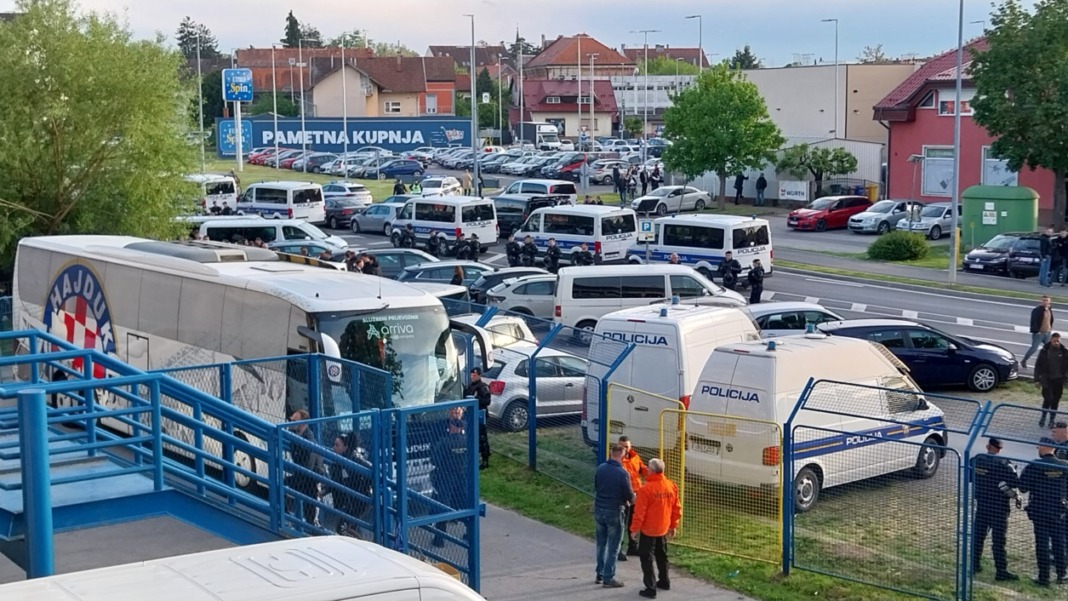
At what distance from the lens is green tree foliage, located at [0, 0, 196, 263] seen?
30.4m

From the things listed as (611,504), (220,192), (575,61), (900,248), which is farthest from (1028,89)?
(575,61)

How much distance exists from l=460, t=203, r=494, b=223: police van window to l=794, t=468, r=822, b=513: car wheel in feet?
97.1

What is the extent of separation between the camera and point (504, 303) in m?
28.8

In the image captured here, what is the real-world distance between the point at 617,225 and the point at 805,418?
2394 cm

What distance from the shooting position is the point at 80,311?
20.5 metres

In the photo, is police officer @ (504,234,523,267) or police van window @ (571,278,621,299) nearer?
police van window @ (571,278,621,299)

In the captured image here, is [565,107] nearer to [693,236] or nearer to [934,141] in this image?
[934,141]

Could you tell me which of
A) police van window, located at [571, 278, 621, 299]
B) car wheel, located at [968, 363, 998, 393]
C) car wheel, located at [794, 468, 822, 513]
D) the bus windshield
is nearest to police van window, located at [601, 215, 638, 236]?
police van window, located at [571, 278, 621, 299]

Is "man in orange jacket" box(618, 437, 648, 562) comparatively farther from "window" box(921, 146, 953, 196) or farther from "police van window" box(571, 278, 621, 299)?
"window" box(921, 146, 953, 196)

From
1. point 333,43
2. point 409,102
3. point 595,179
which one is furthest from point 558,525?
point 333,43

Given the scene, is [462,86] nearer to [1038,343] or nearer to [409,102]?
[409,102]

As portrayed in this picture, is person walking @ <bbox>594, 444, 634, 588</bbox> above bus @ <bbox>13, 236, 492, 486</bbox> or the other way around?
the other way around

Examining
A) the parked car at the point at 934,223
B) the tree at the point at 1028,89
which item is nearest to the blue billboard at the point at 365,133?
the parked car at the point at 934,223

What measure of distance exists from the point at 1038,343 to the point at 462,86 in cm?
11722
